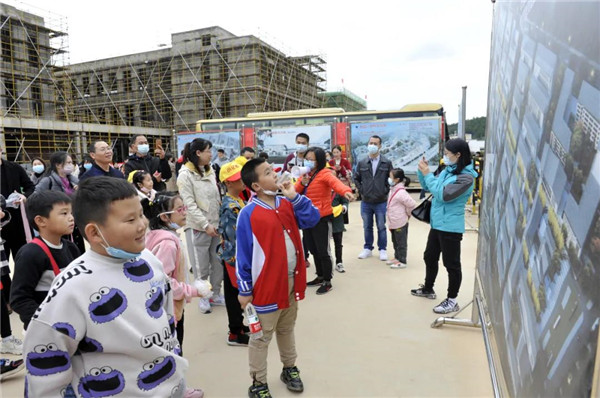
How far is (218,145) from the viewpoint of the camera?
45.1 ft

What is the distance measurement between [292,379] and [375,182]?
10.1 feet

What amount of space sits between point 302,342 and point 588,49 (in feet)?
8.90

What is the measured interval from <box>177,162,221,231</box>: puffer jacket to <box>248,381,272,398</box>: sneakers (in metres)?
1.56

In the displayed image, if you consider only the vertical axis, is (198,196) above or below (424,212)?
above

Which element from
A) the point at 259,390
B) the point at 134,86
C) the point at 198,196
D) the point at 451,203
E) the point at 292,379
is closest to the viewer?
the point at 259,390

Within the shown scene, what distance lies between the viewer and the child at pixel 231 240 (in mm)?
2854

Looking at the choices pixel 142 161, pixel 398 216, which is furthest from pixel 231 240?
pixel 142 161

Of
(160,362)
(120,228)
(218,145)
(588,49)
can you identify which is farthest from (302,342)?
(218,145)

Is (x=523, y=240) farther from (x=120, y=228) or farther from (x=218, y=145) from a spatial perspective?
(x=218, y=145)

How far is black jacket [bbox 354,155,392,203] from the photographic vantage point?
489cm

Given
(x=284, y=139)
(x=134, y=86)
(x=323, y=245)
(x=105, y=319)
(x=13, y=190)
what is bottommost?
(x=323, y=245)

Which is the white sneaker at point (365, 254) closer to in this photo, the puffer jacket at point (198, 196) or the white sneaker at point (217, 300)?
the white sneaker at point (217, 300)

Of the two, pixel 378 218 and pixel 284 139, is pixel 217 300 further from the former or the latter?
pixel 284 139

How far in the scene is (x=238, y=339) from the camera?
2955mm
